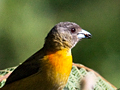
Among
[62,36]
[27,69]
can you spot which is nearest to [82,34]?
[62,36]

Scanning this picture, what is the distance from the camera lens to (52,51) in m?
3.17

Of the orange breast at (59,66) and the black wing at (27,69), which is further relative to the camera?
the black wing at (27,69)

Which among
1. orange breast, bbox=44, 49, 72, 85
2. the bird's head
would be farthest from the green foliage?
the bird's head

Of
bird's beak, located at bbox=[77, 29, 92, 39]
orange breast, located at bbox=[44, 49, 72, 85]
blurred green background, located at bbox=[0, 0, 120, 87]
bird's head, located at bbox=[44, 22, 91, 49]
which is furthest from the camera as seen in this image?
blurred green background, located at bbox=[0, 0, 120, 87]

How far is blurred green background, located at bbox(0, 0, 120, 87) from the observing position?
712cm

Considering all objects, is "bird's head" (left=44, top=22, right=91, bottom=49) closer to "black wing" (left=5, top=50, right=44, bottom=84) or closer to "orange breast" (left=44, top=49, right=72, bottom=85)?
"orange breast" (left=44, top=49, right=72, bottom=85)

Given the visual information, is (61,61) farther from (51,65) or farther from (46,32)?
(46,32)

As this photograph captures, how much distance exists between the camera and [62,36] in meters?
3.18

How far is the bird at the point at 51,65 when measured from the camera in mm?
3041

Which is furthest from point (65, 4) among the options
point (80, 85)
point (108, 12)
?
point (80, 85)

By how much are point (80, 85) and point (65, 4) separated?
742cm

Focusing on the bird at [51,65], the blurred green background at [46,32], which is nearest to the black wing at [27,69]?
the bird at [51,65]

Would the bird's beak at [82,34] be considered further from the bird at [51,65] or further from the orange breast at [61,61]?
the orange breast at [61,61]

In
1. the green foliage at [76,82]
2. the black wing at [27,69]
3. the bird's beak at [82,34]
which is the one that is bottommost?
the green foliage at [76,82]
